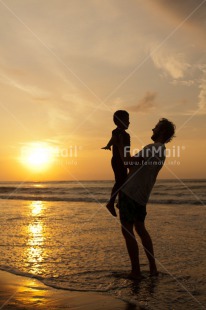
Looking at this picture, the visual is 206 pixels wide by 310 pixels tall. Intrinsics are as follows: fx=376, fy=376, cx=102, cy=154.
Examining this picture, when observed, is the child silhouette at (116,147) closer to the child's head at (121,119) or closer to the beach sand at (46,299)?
the child's head at (121,119)

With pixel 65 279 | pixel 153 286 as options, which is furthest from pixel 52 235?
pixel 153 286

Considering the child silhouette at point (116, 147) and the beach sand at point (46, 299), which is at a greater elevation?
the child silhouette at point (116, 147)

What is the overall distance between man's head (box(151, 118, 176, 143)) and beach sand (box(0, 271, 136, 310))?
75.4 inches

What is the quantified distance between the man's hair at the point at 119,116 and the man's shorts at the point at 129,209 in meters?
0.85

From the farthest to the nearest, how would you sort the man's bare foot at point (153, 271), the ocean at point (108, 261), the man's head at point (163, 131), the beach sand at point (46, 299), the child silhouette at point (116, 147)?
the man's bare foot at point (153, 271) → the man's head at point (163, 131) → the child silhouette at point (116, 147) → the ocean at point (108, 261) → the beach sand at point (46, 299)

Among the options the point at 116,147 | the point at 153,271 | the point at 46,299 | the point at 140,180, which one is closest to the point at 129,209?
the point at 140,180

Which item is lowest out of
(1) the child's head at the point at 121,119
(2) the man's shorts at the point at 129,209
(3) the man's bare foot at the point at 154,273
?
(3) the man's bare foot at the point at 154,273

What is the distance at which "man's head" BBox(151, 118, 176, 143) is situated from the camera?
4508 millimetres

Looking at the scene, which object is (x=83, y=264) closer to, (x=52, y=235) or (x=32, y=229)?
(x=52, y=235)

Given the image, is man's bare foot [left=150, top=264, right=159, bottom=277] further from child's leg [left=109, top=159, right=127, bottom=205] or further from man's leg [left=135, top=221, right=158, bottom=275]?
child's leg [left=109, top=159, right=127, bottom=205]

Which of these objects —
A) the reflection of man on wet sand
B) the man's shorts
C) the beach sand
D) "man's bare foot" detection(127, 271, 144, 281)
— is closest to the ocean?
"man's bare foot" detection(127, 271, 144, 281)

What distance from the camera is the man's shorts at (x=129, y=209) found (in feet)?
14.6

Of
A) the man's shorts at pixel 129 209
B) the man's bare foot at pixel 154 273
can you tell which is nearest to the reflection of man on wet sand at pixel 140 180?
the man's shorts at pixel 129 209

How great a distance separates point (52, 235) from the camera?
25.3 ft
